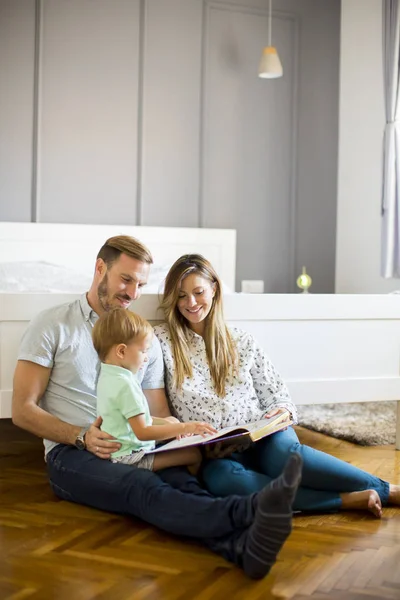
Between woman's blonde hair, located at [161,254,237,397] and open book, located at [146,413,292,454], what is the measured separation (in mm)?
223

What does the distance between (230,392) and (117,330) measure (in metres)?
0.49

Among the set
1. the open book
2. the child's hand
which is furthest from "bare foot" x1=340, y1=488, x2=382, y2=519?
the child's hand

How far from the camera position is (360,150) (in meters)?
4.65

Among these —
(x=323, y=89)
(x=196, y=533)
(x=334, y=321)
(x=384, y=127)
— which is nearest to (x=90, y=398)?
(x=196, y=533)

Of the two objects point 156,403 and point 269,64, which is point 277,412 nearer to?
point 156,403

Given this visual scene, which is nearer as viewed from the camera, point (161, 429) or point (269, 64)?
point (161, 429)

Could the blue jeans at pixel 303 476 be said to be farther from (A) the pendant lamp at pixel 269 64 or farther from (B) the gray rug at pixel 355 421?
(A) the pendant lamp at pixel 269 64

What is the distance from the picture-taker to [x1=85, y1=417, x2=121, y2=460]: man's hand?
2115 mm

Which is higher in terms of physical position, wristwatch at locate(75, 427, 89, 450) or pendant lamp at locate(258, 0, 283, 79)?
pendant lamp at locate(258, 0, 283, 79)

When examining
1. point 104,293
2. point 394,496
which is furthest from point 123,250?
point 394,496

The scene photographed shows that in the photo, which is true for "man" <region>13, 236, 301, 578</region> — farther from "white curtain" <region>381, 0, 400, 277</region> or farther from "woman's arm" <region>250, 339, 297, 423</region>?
"white curtain" <region>381, 0, 400, 277</region>

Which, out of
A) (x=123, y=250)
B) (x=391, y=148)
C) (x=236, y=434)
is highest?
(x=391, y=148)

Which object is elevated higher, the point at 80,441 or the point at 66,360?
the point at 66,360

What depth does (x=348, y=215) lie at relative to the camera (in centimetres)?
477
